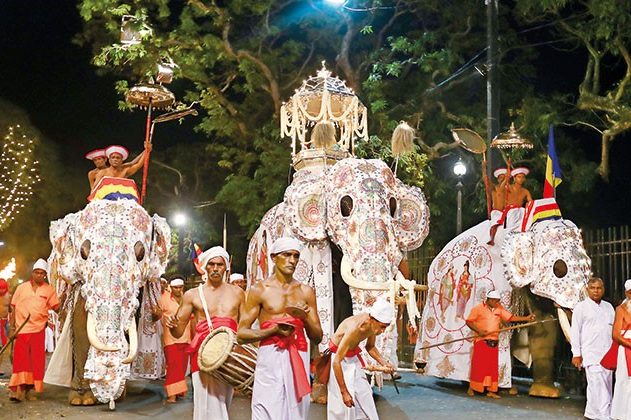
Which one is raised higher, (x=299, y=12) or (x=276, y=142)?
(x=299, y=12)

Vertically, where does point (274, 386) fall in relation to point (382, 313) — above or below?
below

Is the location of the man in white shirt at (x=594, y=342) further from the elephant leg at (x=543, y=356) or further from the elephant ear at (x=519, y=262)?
the elephant leg at (x=543, y=356)

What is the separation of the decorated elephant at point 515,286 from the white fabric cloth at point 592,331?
2.13 feet

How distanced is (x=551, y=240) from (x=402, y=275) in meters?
1.82

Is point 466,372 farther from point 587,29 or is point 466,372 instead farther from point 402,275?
point 587,29

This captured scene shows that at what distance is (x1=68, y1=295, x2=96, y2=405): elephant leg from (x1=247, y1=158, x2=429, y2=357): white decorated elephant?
2318 millimetres

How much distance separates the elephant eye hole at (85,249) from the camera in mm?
10797

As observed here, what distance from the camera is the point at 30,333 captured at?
11711 millimetres

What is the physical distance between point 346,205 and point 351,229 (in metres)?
0.37

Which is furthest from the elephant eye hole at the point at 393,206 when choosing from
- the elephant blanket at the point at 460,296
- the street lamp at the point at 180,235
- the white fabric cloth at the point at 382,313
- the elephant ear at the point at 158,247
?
the street lamp at the point at 180,235

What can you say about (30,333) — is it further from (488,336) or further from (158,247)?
(488,336)

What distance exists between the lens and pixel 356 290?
992cm

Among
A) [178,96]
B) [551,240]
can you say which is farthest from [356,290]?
[178,96]

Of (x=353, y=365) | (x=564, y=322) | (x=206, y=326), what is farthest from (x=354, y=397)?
(x=564, y=322)
